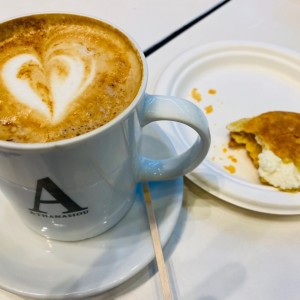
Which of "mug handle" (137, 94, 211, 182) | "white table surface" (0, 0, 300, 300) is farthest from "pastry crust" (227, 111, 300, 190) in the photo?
"mug handle" (137, 94, 211, 182)

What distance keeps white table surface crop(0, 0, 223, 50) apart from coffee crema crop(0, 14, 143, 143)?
1.74 feet

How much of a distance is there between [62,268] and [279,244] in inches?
16.0

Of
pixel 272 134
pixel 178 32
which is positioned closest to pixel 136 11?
pixel 178 32

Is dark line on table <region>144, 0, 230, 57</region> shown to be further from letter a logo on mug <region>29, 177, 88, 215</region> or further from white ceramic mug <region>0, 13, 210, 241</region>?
letter a logo on mug <region>29, 177, 88, 215</region>

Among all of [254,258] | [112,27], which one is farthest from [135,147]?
[254,258]

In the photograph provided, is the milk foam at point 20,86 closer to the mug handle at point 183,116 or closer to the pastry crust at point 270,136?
the mug handle at point 183,116

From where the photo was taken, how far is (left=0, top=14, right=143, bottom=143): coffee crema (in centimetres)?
47

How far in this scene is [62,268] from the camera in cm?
56

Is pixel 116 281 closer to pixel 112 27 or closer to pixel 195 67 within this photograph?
pixel 112 27

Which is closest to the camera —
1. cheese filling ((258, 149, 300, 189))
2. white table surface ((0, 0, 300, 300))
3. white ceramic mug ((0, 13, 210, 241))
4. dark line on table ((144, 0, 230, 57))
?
white ceramic mug ((0, 13, 210, 241))

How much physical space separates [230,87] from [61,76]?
61 centimetres

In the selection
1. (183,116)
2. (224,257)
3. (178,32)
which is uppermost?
(183,116)

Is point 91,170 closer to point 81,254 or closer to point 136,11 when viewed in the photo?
point 81,254

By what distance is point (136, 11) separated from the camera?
120cm
